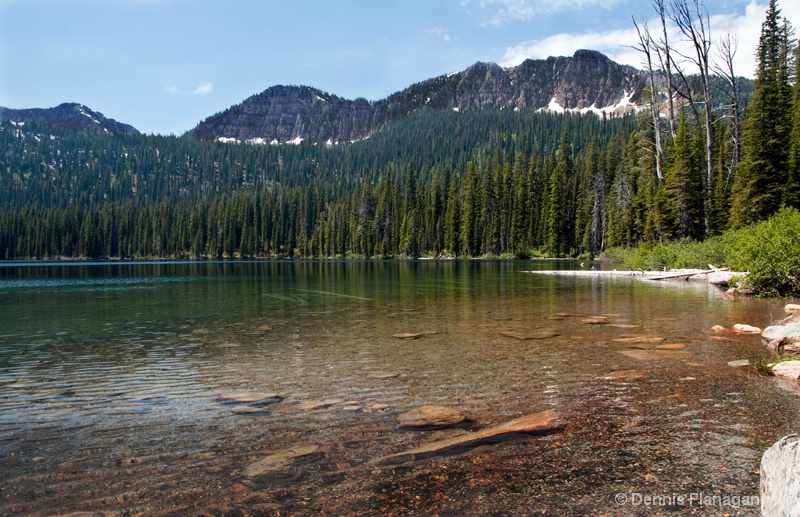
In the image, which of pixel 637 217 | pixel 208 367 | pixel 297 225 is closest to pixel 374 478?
pixel 208 367

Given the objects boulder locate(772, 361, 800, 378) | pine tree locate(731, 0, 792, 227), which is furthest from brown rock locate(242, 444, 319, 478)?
pine tree locate(731, 0, 792, 227)

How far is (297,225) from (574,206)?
91492 millimetres

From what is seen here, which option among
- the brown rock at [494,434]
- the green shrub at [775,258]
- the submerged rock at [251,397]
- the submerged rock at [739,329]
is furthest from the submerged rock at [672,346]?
the green shrub at [775,258]

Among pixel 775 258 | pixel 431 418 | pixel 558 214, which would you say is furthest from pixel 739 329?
pixel 558 214

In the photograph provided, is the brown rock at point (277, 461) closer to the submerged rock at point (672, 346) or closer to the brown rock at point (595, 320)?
the submerged rock at point (672, 346)

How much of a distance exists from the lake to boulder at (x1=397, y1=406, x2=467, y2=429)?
0.22m

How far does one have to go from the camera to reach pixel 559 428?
7.05 m

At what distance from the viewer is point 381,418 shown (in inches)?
306

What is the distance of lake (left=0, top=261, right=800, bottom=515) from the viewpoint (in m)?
5.20

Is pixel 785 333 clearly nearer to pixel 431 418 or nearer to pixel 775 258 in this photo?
pixel 431 418

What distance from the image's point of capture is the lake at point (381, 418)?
205 inches

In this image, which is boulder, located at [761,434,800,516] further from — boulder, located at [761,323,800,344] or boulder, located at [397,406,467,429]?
boulder, located at [761,323,800,344]

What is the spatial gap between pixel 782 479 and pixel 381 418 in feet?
17.0
